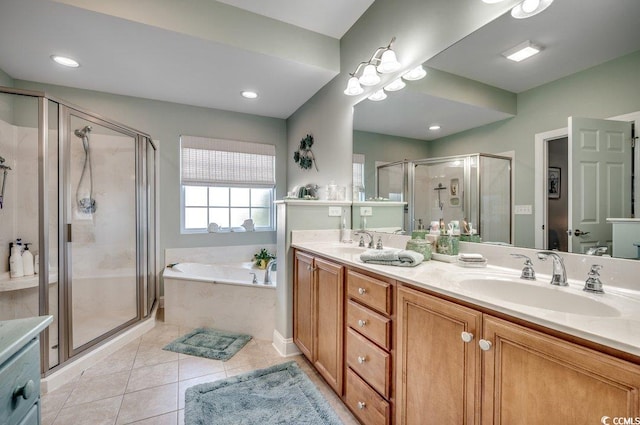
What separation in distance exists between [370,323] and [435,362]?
38 centimetres

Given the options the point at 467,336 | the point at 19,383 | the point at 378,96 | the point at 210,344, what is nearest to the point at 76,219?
the point at 210,344

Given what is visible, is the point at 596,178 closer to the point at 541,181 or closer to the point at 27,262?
the point at 541,181

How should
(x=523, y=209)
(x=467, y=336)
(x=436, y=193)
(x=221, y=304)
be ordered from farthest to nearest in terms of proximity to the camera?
(x=221, y=304), (x=436, y=193), (x=523, y=209), (x=467, y=336)

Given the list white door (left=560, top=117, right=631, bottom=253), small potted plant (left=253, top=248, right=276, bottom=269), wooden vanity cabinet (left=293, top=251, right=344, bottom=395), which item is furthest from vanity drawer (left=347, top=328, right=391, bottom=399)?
small potted plant (left=253, top=248, right=276, bottom=269)

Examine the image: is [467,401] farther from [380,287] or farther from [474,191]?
[474,191]

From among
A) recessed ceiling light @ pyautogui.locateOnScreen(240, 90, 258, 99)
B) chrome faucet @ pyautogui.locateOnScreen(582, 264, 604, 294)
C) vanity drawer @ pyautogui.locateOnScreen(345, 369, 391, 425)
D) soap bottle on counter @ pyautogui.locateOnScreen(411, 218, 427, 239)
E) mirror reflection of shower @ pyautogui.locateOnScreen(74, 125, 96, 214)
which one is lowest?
vanity drawer @ pyautogui.locateOnScreen(345, 369, 391, 425)

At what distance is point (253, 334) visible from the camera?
2.56 m

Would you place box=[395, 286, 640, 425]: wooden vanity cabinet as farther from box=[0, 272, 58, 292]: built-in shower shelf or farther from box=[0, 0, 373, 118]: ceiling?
box=[0, 272, 58, 292]: built-in shower shelf

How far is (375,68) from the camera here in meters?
2.12

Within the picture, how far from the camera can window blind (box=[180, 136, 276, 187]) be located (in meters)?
3.43

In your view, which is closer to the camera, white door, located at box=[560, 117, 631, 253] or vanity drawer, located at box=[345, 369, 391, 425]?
white door, located at box=[560, 117, 631, 253]

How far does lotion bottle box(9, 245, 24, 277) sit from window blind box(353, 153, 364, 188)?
9.24 ft

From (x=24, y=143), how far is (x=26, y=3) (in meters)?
1.15

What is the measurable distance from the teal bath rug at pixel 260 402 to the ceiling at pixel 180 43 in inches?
97.3
